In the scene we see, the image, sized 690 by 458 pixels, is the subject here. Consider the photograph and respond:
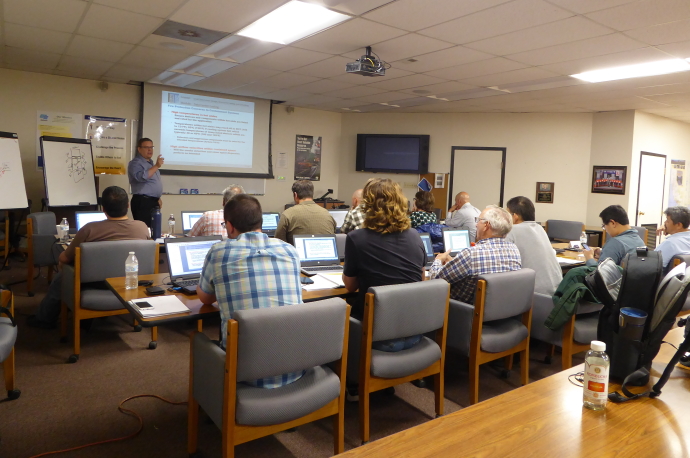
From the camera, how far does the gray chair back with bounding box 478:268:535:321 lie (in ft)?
8.82

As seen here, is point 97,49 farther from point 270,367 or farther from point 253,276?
point 270,367

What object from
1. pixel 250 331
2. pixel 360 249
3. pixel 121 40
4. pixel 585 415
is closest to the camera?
pixel 585 415

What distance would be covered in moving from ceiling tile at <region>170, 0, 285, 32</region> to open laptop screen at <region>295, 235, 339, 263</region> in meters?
1.82

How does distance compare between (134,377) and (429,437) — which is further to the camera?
(134,377)

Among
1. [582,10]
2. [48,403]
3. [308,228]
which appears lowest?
[48,403]

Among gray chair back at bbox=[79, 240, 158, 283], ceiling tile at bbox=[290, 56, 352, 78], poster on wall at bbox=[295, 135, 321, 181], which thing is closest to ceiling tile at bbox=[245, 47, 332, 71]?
ceiling tile at bbox=[290, 56, 352, 78]

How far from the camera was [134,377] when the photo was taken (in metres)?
3.09

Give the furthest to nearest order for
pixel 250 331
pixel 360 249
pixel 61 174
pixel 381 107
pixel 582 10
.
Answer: pixel 381 107, pixel 61 174, pixel 582 10, pixel 360 249, pixel 250 331

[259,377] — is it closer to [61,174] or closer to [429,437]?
[429,437]

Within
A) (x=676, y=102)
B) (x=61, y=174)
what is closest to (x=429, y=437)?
(x=61, y=174)

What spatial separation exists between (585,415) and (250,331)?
3.65ft

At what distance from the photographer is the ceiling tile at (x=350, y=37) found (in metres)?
4.02

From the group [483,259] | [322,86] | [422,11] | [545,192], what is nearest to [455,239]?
[483,259]

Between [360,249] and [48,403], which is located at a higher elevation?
[360,249]
